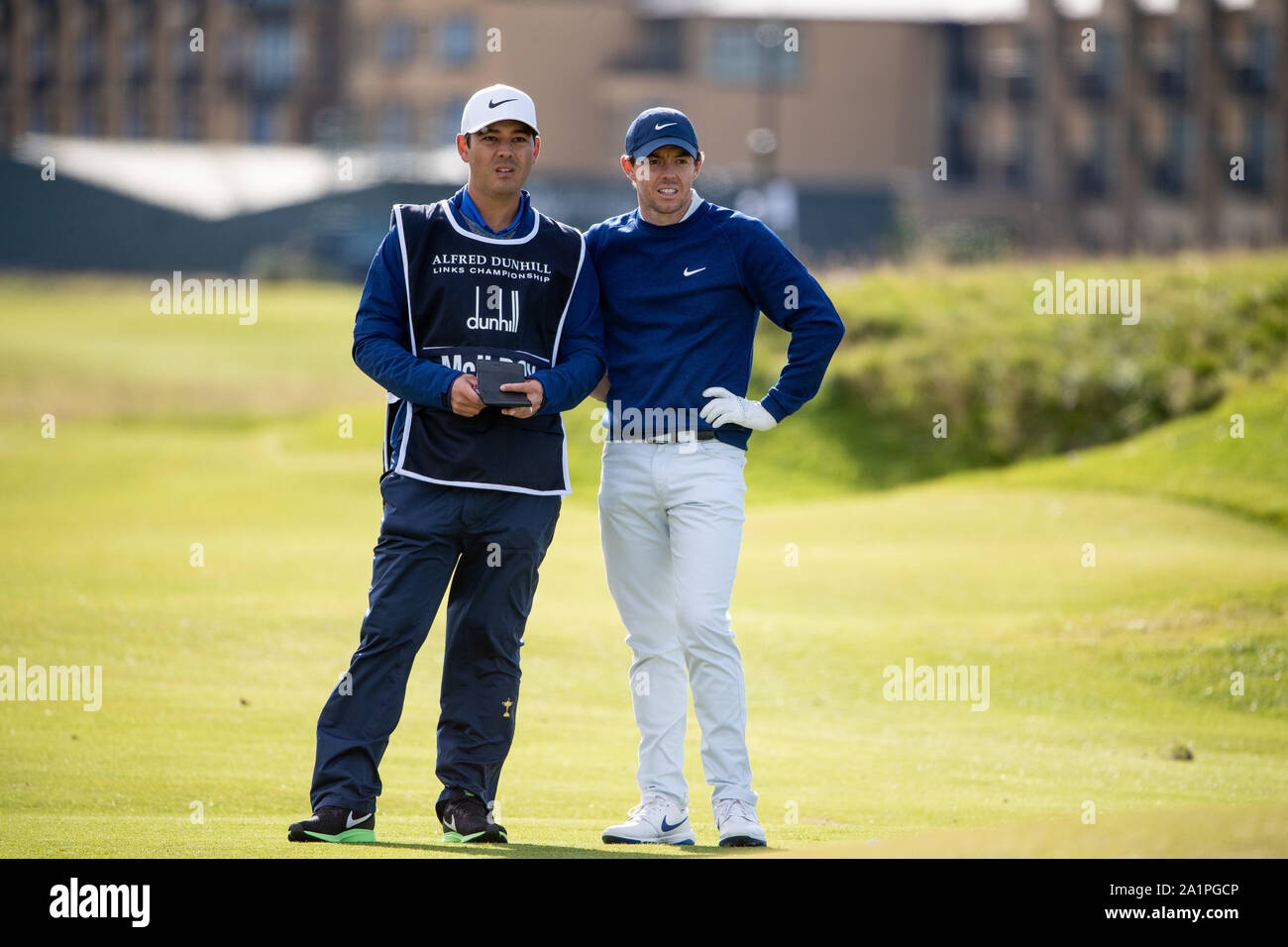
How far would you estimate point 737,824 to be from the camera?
539cm

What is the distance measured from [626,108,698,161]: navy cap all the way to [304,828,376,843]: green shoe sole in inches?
97.4

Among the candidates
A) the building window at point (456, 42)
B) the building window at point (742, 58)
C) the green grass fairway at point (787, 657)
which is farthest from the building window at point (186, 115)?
the green grass fairway at point (787, 657)

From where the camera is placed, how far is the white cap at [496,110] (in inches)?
217

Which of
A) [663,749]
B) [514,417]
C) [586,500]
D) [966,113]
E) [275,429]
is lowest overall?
[663,749]

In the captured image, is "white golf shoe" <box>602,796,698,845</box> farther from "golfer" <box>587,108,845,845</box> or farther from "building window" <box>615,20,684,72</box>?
"building window" <box>615,20,684,72</box>

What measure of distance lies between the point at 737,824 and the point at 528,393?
1.58m

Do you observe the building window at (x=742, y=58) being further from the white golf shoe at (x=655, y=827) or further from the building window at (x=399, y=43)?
the white golf shoe at (x=655, y=827)

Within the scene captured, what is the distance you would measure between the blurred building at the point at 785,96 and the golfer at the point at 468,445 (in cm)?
4303

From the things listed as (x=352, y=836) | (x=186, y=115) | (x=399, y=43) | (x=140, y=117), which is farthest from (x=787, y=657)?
(x=140, y=117)

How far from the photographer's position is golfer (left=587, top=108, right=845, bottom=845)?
567 cm
